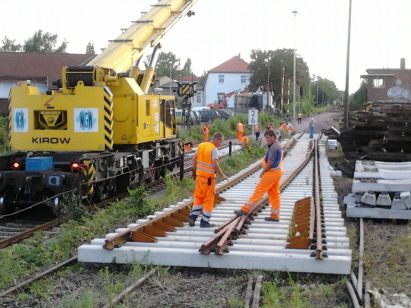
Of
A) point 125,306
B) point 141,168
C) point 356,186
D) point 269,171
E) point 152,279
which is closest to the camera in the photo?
point 125,306

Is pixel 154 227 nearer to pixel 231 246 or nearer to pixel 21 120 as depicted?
pixel 231 246

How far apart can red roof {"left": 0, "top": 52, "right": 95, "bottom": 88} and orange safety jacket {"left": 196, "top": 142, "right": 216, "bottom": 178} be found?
40203mm

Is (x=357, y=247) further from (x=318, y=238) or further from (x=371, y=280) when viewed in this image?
(x=371, y=280)

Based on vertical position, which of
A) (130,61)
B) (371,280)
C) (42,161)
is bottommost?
(371,280)

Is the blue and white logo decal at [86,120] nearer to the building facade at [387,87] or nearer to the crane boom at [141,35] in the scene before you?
the crane boom at [141,35]

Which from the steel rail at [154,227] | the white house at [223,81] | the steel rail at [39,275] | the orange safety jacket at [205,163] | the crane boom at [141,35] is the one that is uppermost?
the white house at [223,81]

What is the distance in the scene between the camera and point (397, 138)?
15820 millimetres

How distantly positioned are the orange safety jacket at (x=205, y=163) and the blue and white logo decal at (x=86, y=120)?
4.26m

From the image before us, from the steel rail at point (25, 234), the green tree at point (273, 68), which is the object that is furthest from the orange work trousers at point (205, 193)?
the green tree at point (273, 68)

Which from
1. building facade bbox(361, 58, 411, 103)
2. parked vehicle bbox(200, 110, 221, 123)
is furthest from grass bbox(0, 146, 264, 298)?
building facade bbox(361, 58, 411, 103)

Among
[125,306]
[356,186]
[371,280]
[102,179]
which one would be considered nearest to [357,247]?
[371,280]

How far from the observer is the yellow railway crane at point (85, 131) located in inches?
487

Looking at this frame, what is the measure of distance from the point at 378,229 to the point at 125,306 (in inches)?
227

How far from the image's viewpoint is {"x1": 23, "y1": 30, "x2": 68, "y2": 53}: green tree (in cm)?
9150
